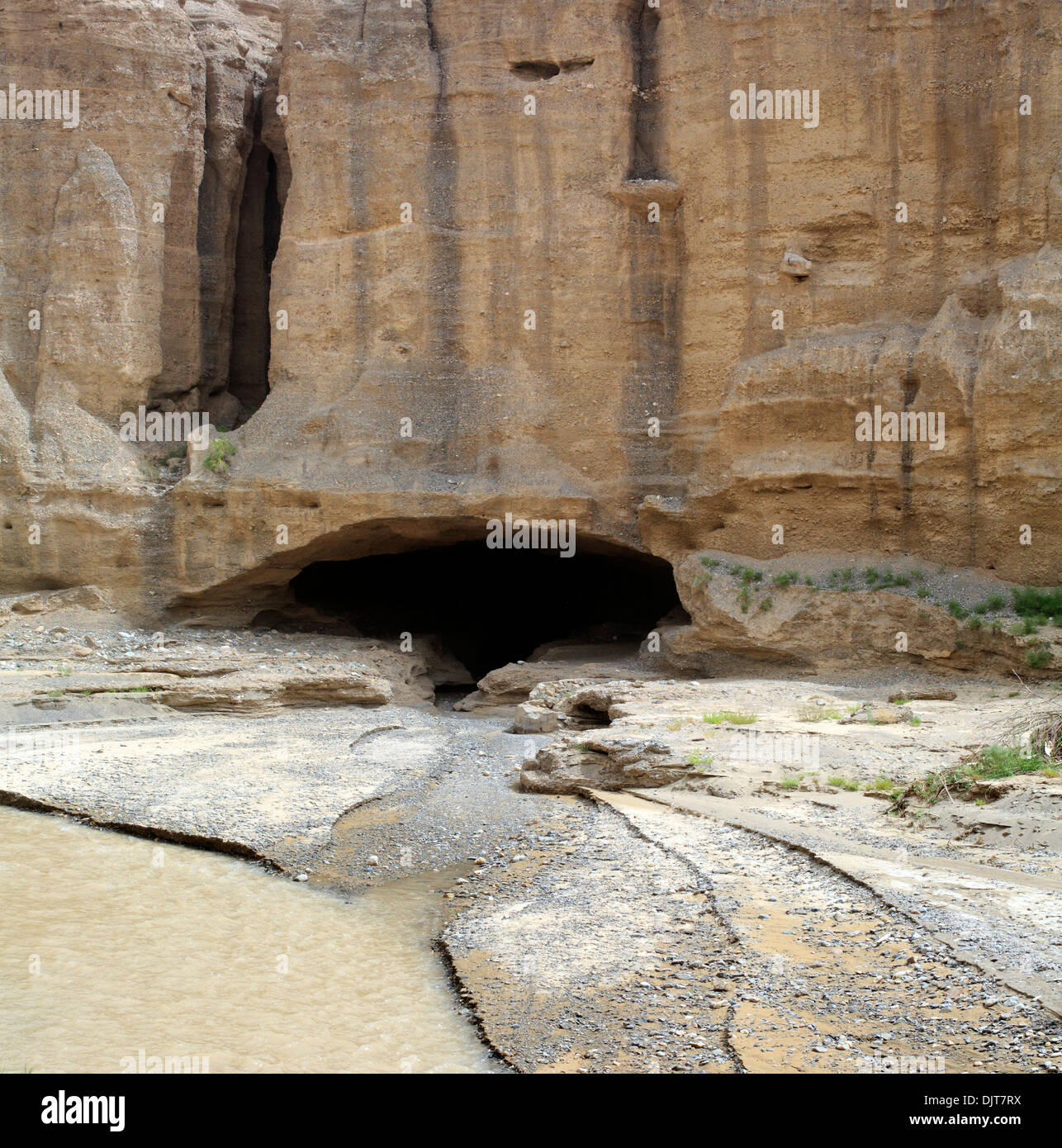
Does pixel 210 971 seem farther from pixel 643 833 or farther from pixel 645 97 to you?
pixel 645 97

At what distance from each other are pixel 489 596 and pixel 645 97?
9743mm

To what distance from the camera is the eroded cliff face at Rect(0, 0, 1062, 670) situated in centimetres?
1589

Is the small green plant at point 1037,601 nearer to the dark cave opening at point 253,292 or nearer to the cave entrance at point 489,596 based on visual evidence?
the cave entrance at point 489,596

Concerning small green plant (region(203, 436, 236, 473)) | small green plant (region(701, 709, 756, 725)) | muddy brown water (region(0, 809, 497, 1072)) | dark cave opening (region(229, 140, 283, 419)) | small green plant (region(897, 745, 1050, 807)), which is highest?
dark cave opening (region(229, 140, 283, 419))

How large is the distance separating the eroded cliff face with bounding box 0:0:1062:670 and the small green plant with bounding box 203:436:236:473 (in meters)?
0.14

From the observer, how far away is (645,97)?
1744 centimetres

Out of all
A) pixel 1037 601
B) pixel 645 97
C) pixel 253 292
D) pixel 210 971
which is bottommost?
pixel 210 971

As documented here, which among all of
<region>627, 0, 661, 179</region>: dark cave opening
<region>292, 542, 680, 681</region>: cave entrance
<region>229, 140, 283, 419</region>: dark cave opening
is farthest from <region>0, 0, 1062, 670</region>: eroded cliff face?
<region>292, 542, 680, 681</region>: cave entrance

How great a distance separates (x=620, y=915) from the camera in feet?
19.7

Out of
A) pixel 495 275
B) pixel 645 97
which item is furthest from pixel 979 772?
pixel 645 97

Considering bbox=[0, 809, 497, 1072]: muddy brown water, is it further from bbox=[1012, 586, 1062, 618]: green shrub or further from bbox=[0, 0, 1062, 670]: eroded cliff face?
bbox=[0, 0, 1062, 670]: eroded cliff face

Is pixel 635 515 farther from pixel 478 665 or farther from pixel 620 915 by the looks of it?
pixel 620 915

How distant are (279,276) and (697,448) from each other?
24.5 ft
